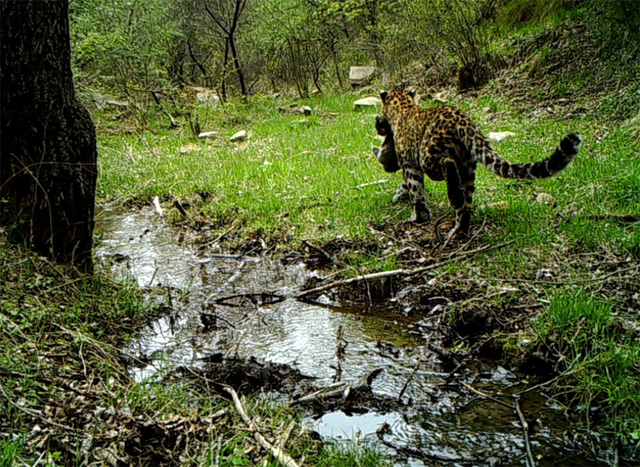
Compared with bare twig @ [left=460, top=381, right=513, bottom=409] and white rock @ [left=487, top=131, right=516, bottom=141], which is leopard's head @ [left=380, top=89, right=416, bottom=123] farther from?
bare twig @ [left=460, top=381, right=513, bottom=409]

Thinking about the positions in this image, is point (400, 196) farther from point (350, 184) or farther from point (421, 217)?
point (350, 184)

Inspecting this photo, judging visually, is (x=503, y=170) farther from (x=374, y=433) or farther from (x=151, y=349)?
(x=151, y=349)

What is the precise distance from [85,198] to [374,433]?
3386mm

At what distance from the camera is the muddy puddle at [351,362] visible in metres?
3.30

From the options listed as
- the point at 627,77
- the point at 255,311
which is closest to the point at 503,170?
the point at 255,311

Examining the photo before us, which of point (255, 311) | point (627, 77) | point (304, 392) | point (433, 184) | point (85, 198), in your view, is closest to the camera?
point (304, 392)

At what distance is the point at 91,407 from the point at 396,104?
5803 mm

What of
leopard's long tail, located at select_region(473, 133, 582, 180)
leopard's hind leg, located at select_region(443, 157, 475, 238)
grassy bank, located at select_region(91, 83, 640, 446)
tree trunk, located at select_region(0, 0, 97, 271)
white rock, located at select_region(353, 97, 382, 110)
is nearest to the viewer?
grassy bank, located at select_region(91, 83, 640, 446)

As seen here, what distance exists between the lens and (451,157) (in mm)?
6148

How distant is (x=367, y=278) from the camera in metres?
5.46

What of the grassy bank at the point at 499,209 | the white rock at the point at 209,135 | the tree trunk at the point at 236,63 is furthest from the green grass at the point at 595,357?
the tree trunk at the point at 236,63

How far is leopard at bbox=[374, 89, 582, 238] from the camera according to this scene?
5.43m

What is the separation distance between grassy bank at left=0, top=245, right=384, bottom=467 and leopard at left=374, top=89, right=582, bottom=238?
10.8 ft

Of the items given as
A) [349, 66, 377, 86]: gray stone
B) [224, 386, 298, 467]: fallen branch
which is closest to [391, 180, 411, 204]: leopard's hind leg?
[224, 386, 298, 467]: fallen branch
